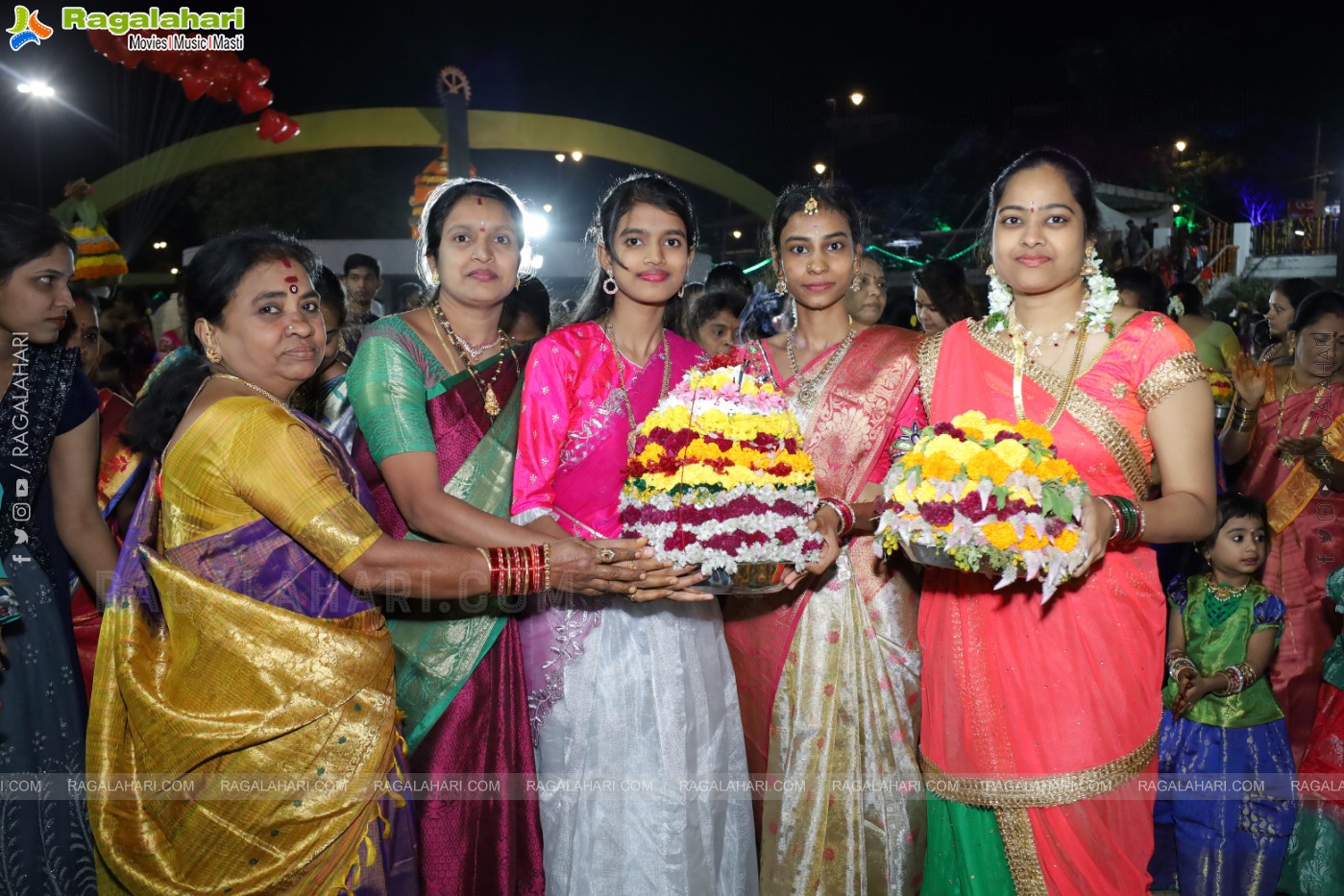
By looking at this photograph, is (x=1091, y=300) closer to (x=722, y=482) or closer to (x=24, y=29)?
(x=722, y=482)

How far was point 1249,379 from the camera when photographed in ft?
18.2

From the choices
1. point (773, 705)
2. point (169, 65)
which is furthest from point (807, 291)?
point (169, 65)

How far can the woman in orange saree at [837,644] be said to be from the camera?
3.29m

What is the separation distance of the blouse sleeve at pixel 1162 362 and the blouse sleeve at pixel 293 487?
6.84 ft

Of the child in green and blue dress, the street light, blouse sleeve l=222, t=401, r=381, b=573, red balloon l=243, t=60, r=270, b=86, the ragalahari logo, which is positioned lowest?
the child in green and blue dress

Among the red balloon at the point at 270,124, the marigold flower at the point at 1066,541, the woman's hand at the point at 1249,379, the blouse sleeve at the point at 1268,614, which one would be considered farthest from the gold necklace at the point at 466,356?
the red balloon at the point at 270,124

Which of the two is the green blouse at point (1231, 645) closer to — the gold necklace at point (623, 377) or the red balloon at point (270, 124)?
the gold necklace at point (623, 377)

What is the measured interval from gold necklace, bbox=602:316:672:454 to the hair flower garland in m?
1.07

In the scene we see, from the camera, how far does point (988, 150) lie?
31.3m

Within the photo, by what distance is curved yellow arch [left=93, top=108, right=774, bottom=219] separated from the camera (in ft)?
73.2

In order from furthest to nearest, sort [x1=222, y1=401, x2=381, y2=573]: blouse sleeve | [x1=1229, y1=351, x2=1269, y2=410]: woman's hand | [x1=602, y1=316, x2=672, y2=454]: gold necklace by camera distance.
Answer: [x1=1229, y1=351, x2=1269, y2=410]: woman's hand, [x1=602, y1=316, x2=672, y2=454]: gold necklace, [x1=222, y1=401, x2=381, y2=573]: blouse sleeve

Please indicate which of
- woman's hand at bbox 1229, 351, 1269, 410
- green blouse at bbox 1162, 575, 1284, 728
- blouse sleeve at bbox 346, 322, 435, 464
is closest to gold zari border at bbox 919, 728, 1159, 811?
green blouse at bbox 1162, 575, 1284, 728

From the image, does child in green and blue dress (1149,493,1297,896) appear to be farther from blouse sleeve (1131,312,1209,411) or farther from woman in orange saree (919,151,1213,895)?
blouse sleeve (1131,312,1209,411)

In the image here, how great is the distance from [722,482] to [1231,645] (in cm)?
269
